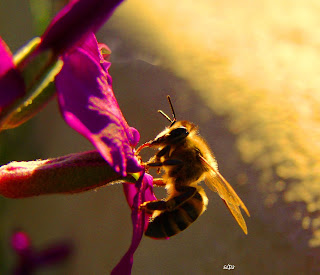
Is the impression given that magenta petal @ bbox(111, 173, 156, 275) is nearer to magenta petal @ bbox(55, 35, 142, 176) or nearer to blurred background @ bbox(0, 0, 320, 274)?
magenta petal @ bbox(55, 35, 142, 176)

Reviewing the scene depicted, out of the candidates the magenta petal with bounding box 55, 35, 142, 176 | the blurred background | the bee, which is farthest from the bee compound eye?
the blurred background

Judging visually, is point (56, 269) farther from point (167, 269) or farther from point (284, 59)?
point (284, 59)

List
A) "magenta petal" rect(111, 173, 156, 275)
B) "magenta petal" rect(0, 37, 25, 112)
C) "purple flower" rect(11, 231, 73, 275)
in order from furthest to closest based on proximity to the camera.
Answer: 1. "purple flower" rect(11, 231, 73, 275)
2. "magenta petal" rect(111, 173, 156, 275)
3. "magenta petal" rect(0, 37, 25, 112)

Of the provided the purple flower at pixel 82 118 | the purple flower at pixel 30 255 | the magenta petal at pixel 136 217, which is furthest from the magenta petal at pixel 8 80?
the purple flower at pixel 30 255

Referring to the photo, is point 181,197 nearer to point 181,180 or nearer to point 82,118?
point 181,180

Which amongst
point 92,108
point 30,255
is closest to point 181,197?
point 92,108

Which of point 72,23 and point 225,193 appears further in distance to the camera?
point 225,193
